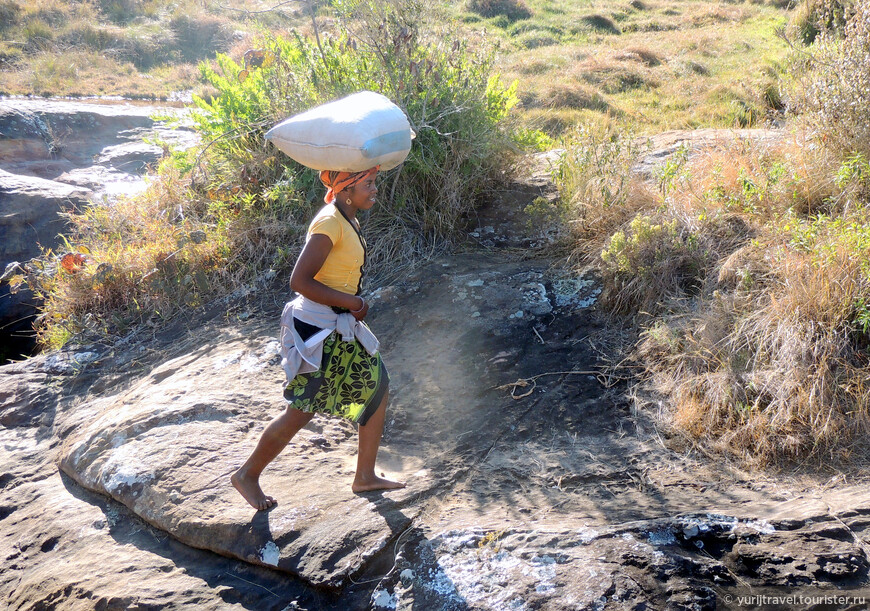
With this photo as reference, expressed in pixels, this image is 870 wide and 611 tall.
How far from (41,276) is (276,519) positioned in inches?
163

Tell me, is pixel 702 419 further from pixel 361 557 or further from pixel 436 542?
pixel 361 557

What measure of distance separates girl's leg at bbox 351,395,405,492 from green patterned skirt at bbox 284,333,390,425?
5cm

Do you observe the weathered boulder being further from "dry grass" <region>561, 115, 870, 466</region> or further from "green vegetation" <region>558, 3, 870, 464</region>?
"dry grass" <region>561, 115, 870, 466</region>

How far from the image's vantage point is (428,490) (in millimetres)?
2789

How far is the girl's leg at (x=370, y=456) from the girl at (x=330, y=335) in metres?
0.02

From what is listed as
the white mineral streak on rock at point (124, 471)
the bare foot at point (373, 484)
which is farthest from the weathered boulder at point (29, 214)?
the bare foot at point (373, 484)

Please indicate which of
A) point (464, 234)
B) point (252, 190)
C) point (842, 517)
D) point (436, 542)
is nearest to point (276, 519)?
point (436, 542)

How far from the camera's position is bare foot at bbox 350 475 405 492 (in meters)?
2.75

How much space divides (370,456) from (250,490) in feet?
1.63

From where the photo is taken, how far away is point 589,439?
3137 mm

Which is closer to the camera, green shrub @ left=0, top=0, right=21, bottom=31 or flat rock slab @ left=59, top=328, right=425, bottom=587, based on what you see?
flat rock slab @ left=59, top=328, right=425, bottom=587

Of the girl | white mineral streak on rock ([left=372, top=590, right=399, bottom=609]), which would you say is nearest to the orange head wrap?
the girl

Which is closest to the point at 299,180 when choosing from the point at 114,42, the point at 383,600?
the point at 383,600

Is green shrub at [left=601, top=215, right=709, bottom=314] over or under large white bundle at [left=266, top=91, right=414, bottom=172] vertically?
under
